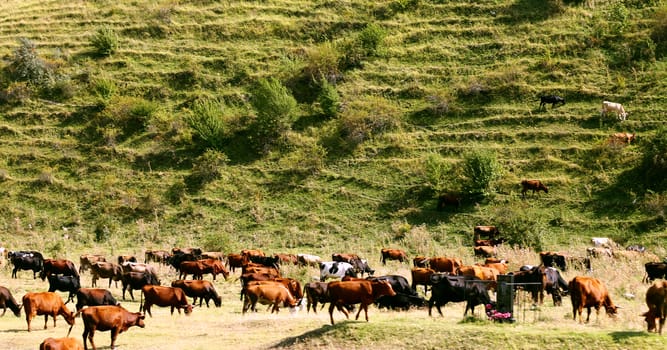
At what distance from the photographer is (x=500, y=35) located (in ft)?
233

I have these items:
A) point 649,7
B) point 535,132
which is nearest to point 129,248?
point 535,132

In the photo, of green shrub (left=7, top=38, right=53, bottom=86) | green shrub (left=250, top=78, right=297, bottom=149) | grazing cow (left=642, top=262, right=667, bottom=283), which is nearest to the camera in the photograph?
grazing cow (left=642, top=262, right=667, bottom=283)

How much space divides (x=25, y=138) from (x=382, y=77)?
30286mm

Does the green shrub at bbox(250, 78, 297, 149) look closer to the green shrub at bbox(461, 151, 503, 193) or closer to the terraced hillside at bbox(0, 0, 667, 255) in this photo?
the terraced hillside at bbox(0, 0, 667, 255)

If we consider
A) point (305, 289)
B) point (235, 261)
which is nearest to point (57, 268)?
point (235, 261)

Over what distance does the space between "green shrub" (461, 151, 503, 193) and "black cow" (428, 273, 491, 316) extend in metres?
26.8

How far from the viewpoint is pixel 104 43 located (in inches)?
2982

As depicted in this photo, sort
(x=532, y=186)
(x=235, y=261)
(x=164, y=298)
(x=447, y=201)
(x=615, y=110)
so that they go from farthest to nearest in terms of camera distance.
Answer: (x=615, y=110) → (x=447, y=201) → (x=532, y=186) → (x=235, y=261) → (x=164, y=298)

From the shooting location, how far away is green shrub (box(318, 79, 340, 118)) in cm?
6370

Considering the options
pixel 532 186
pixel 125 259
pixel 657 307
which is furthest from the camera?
pixel 532 186

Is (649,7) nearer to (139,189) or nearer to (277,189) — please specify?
(277,189)

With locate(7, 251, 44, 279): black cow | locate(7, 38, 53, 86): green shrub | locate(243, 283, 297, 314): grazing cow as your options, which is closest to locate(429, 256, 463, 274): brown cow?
locate(243, 283, 297, 314): grazing cow

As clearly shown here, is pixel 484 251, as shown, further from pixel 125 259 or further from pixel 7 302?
pixel 7 302

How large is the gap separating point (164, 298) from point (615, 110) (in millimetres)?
40690
